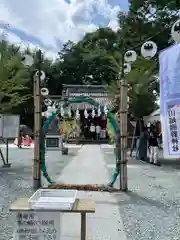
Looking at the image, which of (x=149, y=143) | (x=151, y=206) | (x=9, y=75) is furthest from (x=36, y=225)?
(x=149, y=143)

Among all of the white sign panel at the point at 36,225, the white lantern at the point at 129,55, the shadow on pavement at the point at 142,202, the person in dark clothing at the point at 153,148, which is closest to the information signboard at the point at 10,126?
the white lantern at the point at 129,55

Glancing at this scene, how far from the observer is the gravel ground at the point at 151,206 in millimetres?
5191

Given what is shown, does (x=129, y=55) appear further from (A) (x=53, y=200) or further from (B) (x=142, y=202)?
(A) (x=53, y=200)

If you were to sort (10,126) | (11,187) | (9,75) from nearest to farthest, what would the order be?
(11,187), (9,75), (10,126)

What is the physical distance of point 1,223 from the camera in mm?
5473

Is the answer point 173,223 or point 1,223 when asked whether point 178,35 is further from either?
point 1,223

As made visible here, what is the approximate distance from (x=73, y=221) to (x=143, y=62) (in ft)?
22.5

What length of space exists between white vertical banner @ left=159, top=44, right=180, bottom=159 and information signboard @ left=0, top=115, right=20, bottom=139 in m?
8.95

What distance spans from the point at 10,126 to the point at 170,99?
9.17 metres

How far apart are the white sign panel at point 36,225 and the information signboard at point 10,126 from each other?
848cm

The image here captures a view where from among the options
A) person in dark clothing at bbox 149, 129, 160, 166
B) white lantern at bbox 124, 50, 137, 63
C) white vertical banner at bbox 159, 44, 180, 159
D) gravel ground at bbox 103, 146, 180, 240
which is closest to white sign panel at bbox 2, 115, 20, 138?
gravel ground at bbox 103, 146, 180, 240

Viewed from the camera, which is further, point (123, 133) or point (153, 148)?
point (153, 148)

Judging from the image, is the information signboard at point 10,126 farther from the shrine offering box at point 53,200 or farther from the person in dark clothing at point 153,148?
the shrine offering box at point 53,200

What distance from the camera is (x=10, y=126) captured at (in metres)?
Result: 12.0
